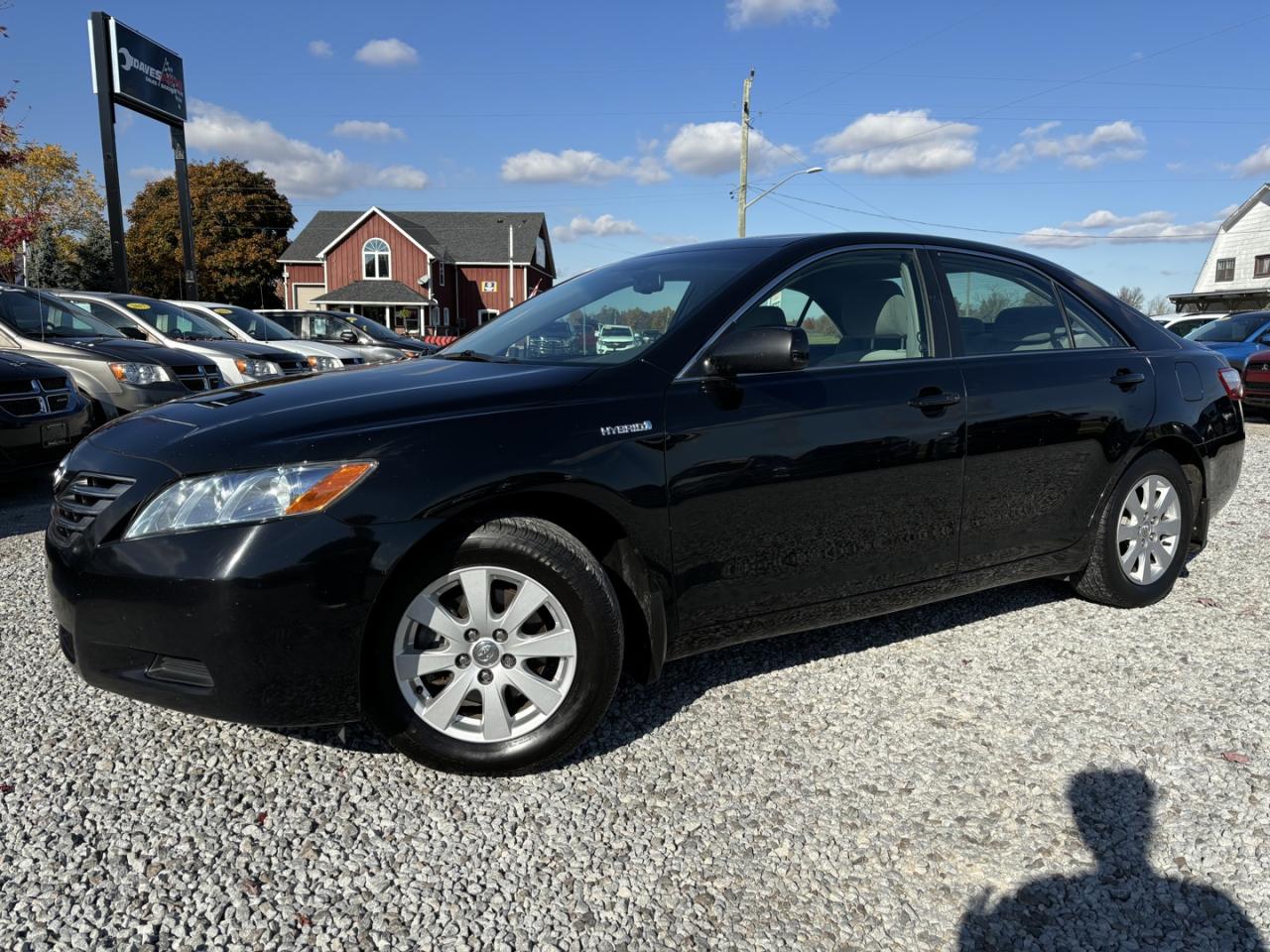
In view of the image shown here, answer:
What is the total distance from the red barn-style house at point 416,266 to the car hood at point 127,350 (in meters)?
42.2

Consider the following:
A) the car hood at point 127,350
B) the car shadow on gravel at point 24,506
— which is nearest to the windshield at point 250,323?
the car hood at point 127,350

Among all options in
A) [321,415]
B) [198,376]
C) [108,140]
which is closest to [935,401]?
[321,415]

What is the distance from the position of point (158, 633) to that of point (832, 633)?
266 cm

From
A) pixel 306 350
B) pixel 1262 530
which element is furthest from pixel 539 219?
pixel 1262 530

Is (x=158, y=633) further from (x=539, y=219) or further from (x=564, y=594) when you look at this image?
(x=539, y=219)

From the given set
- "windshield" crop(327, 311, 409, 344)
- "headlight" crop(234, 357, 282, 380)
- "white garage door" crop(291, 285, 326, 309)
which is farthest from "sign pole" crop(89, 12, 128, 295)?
"white garage door" crop(291, 285, 326, 309)

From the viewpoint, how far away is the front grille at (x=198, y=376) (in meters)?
8.48

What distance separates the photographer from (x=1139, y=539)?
13.9 feet

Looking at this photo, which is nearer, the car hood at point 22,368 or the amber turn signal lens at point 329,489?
the amber turn signal lens at point 329,489

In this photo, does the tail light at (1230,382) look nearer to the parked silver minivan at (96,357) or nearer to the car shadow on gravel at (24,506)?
the car shadow on gravel at (24,506)

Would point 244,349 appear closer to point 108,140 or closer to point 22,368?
point 22,368

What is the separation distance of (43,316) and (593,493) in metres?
7.88

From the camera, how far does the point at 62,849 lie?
235 centimetres

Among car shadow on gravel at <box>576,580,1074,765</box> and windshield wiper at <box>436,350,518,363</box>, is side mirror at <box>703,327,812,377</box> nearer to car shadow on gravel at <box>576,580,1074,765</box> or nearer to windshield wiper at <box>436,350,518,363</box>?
windshield wiper at <box>436,350,518,363</box>
